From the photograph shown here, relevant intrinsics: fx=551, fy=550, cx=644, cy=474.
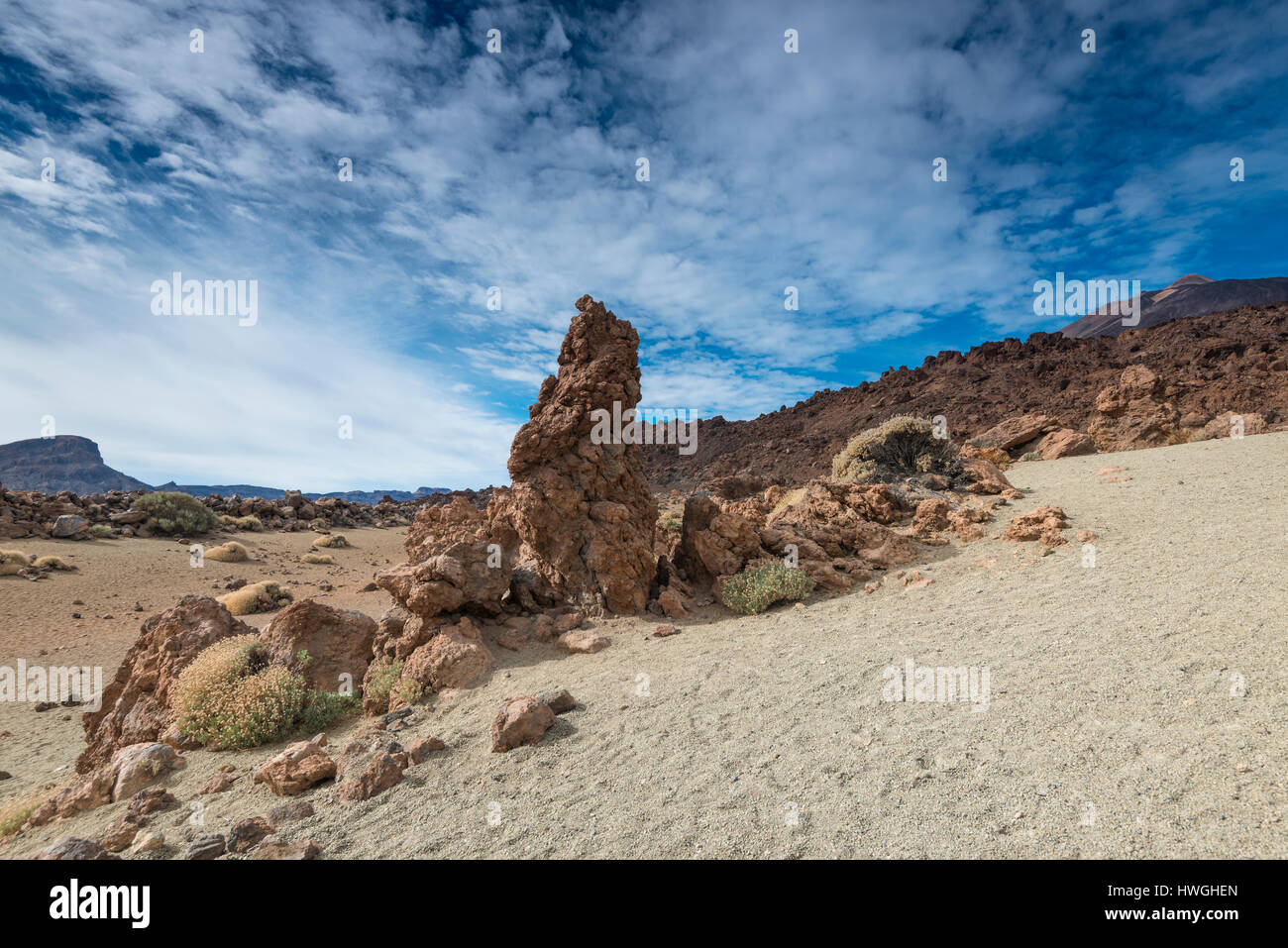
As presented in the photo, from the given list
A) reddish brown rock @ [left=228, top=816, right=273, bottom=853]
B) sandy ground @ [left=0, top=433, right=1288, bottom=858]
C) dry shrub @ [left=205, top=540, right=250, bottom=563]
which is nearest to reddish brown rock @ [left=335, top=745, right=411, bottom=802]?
sandy ground @ [left=0, top=433, right=1288, bottom=858]

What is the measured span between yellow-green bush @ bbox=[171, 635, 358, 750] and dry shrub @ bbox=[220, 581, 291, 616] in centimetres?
945

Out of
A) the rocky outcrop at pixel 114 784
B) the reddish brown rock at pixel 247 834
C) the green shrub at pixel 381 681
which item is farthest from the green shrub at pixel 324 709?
the reddish brown rock at pixel 247 834

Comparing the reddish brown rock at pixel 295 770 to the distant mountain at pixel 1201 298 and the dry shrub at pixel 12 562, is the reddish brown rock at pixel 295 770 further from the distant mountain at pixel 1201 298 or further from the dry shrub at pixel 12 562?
the distant mountain at pixel 1201 298

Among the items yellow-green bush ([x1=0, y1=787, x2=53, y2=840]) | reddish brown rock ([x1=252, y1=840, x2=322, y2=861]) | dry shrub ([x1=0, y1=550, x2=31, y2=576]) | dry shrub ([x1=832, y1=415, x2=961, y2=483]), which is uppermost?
dry shrub ([x1=832, y1=415, x2=961, y2=483])

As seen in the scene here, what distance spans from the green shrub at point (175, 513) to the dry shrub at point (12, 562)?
21.3ft

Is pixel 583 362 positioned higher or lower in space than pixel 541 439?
higher

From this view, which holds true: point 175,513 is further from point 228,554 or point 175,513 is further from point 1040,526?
point 1040,526

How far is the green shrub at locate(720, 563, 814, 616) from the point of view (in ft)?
24.7

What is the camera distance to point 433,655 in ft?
20.4

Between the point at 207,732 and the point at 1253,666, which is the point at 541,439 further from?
the point at 1253,666

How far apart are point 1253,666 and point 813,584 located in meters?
4.49

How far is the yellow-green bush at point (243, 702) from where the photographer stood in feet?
17.9

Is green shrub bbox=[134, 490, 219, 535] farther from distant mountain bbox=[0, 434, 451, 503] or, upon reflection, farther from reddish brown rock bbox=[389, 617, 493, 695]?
distant mountain bbox=[0, 434, 451, 503]

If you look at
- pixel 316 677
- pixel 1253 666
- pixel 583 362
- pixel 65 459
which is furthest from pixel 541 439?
pixel 65 459
